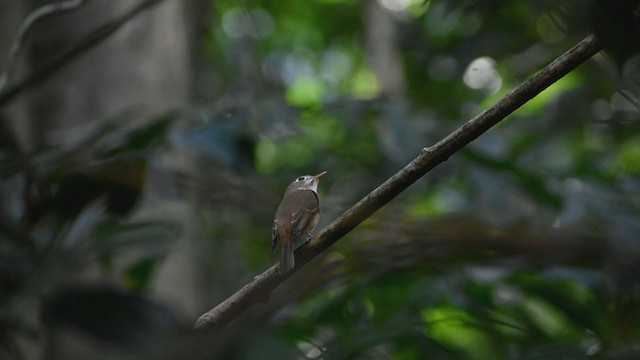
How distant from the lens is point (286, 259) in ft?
8.70

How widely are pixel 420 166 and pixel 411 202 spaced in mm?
3732

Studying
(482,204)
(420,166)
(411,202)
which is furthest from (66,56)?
(411,202)

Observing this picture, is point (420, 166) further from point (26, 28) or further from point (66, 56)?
point (26, 28)

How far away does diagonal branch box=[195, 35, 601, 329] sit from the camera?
1.70 metres

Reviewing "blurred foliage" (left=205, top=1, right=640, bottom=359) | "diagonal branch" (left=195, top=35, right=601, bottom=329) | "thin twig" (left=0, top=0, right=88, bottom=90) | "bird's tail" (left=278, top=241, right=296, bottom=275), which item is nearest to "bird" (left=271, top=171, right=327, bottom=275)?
"bird's tail" (left=278, top=241, right=296, bottom=275)

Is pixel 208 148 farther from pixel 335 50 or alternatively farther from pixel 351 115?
pixel 335 50

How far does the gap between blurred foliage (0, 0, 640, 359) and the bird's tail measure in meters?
0.06

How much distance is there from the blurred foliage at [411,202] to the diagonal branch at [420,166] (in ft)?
0.21

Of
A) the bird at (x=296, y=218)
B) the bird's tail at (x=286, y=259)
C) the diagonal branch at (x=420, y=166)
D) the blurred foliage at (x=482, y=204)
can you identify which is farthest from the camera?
the bird at (x=296, y=218)

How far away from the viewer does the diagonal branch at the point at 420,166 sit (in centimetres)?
170

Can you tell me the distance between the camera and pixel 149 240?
1.69 m

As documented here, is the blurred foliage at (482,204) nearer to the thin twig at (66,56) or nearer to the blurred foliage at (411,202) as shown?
the blurred foliage at (411,202)

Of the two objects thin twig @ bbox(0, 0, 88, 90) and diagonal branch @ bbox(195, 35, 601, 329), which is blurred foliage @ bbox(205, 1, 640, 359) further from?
thin twig @ bbox(0, 0, 88, 90)

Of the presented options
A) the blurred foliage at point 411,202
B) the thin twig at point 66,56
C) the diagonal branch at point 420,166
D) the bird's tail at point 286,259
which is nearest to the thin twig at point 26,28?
the thin twig at point 66,56
